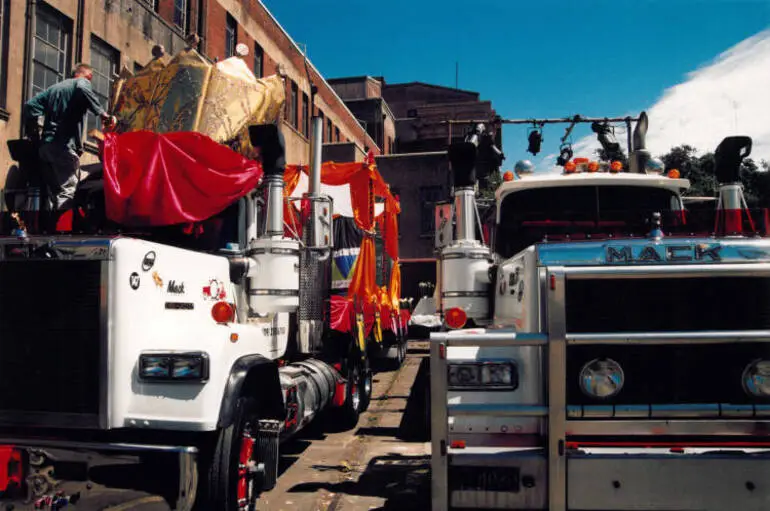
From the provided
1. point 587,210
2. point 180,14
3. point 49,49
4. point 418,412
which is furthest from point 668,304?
point 180,14

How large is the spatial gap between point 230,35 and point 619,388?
21720 millimetres

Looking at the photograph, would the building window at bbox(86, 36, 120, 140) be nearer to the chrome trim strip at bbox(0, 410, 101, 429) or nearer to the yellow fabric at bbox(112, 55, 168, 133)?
the yellow fabric at bbox(112, 55, 168, 133)

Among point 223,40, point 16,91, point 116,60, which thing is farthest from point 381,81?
point 16,91

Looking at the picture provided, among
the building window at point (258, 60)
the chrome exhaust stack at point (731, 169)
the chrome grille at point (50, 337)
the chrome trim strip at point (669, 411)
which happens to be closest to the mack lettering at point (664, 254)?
the chrome trim strip at point (669, 411)

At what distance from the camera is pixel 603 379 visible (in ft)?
11.4

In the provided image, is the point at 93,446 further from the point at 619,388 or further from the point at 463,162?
the point at 463,162

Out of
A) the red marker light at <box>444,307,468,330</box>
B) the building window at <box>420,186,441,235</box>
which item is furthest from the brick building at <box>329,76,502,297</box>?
the red marker light at <box>444,307,468,330</box>

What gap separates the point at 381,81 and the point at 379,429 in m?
48.0

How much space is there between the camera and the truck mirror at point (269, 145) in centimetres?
529

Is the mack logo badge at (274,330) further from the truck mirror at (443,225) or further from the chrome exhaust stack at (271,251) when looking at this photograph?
the truck mirror at (443,225)

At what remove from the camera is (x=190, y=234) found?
5.07m

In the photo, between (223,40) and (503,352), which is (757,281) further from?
(223,40)

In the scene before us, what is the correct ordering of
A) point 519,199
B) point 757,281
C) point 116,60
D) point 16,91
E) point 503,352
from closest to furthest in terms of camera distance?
point 757,281 → point 503,352 → point 519,199 → point 16,91 → point 116,60

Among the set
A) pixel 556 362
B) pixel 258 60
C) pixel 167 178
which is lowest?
pixel 556 362
